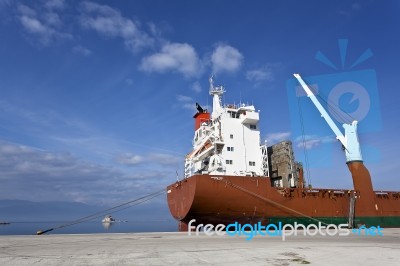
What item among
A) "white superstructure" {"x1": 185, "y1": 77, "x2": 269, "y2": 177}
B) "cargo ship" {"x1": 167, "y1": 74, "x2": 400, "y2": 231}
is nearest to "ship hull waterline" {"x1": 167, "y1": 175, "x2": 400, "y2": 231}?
"cargo ship" {"x1": 167, "y1": 74, "x2": 400, "y2": 231}

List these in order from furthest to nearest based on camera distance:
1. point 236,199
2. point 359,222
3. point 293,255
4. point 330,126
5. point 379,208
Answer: point 330,126 → point 379,208 → point 359,222 → point 236,199 → point 293,255

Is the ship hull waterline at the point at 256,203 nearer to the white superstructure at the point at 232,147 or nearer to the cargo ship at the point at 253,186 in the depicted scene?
the cargo ship at the point at 253,186

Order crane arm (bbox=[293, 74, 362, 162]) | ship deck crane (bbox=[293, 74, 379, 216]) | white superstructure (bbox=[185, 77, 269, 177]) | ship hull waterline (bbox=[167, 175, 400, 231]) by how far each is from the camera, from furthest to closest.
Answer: crane arm (bbox=[293, 74, 362, 162]), ship deck crane (bbox=[293, 74, 379, 216]), white superstructure (bbox=[185, 77, 269, 177]), ship hull waterline (bbox=[167, 175, 400, 231])

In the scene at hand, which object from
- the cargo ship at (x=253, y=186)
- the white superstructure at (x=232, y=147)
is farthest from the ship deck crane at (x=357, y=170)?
the white superstructure at (x=232, y=147)

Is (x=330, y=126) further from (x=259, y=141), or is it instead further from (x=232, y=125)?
(x=232, y=125)

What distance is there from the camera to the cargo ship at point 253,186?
2295 cm

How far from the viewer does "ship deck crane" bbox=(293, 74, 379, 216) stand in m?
30.0

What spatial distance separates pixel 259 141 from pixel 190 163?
6817 millimetres

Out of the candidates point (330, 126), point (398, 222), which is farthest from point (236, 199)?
point (398, 222)

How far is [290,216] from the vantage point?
25.0 metres

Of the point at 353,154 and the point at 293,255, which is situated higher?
the point at 353,154

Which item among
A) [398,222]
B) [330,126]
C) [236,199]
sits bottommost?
[398,222]

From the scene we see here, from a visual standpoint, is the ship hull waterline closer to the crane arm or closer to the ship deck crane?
the ship deck crane

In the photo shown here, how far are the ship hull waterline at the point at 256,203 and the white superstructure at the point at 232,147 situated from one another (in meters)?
2.70
